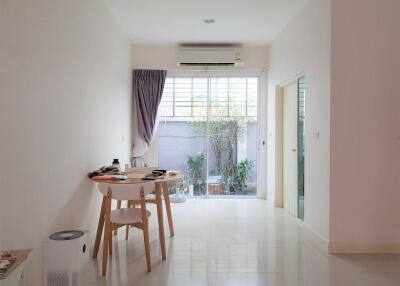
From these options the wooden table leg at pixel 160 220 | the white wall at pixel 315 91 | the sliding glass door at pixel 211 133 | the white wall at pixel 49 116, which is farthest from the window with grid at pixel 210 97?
the wooden table leg at pixel 160 220

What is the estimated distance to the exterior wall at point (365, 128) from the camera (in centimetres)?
328

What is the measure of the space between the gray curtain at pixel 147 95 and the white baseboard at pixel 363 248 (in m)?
3.58

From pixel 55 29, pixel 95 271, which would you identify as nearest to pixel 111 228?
pixel 95 271

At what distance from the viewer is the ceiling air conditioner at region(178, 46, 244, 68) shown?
5645 mm

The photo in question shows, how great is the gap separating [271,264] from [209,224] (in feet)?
4.73

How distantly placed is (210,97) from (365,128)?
3.24 m

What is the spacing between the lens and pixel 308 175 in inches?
155

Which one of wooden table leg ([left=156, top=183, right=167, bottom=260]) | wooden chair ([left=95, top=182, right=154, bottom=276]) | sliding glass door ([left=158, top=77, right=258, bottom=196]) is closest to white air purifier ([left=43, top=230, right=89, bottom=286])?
wooden chair ([left=95, top=182, right=154, bottom=276])

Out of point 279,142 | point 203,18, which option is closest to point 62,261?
point 203,18

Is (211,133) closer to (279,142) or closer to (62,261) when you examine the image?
(279,142)

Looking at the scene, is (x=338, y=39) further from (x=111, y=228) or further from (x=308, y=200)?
(x=111, y=228)

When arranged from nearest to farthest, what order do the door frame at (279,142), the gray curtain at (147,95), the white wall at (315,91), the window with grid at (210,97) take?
the white wall at (315,91), the door frame at (279,142), the gray curtain at (147,95), the window with grid at (210,97)

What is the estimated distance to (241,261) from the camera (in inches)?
122

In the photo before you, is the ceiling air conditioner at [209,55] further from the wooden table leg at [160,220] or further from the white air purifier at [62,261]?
the white air purifier at [62,261]
